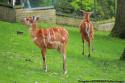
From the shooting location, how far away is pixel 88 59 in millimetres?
20016

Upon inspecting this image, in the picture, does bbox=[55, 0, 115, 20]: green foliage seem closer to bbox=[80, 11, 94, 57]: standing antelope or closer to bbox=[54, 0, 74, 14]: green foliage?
bbox=[54, 0, 74, 14]: green foliage

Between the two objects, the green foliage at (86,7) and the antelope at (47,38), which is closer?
the antelope at (47,38)

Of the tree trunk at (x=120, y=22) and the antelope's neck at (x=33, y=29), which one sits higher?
the antelope's neck at (x=33, y=29)

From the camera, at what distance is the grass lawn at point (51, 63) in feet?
49.3

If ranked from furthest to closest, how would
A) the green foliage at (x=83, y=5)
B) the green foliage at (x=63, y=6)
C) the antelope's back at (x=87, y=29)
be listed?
the green foliage at (x=83, y=5) < the green foliage at (x=63, y=6) < the antelope's back at (x=87, y=29)

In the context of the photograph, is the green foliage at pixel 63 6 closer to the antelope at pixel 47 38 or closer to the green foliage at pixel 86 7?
the green foliage at pixel 86 7

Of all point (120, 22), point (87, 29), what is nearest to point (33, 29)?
point (87, 29)

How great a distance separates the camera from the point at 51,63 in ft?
57.6

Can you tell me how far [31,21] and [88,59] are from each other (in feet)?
15.4

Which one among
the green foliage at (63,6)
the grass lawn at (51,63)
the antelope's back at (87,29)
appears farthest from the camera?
the green foliage at (63,6)

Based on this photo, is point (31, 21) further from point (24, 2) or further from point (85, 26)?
point (24, 2)

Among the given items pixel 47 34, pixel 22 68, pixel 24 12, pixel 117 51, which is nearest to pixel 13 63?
pixel 22 68

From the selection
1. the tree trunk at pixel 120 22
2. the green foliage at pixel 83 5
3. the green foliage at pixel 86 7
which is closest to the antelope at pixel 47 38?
the tree trunk at pixel 120 22

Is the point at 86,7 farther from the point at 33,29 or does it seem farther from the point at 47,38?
the point at 47,38
